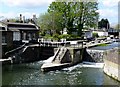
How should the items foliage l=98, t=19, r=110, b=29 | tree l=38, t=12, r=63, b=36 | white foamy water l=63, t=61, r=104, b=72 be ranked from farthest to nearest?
foliage l=98, t=19, r=110, b=29 < tree l=38, t=12, r=63, b=36 < white foamy water l=63, t=61, r=104, b=72

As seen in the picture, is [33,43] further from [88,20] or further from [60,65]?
[88,20]

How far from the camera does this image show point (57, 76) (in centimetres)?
2961

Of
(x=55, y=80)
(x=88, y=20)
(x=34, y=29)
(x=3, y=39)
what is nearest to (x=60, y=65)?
(x=55, y=80)

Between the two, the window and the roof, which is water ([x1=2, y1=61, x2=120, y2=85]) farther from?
the roof

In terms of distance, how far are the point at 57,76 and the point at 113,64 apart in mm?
6260

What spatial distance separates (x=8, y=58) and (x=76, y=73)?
12.8 metres

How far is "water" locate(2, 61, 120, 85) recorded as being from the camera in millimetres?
26906

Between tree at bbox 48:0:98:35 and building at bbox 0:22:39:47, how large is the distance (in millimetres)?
14585

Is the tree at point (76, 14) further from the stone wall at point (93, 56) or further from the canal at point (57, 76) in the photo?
the canal at point (57, 76)

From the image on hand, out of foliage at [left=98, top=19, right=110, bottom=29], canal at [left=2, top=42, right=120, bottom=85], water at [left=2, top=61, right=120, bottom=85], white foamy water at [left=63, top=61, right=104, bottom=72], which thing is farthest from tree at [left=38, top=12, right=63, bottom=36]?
foliage at [left=98, top=19, right=110, bottom=29]

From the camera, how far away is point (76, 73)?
102ft

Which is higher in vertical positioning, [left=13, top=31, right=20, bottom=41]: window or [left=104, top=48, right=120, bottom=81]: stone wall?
[left=13, top=31, right=20, bottom=41]: window

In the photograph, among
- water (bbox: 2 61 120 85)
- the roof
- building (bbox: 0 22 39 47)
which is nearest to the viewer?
water (bbox: 2 61 120 85)

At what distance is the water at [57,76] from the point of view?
26906mm
